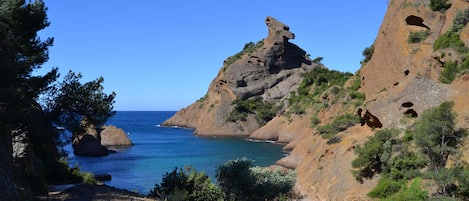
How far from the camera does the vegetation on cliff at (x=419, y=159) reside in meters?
18.8

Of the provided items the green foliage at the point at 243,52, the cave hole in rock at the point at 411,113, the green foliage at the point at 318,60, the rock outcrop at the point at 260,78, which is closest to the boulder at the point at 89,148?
the rock outcrop at the point at 260,78

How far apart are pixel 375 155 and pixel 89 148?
42.0 m

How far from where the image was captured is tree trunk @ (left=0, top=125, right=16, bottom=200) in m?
15.0

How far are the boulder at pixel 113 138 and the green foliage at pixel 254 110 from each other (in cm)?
2947

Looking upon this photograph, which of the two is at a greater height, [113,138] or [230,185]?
[113,138]

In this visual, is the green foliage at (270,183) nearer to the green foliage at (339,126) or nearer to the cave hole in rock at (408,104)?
the cave hole in rock at (408,104)

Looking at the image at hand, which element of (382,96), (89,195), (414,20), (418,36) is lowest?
(89,195)

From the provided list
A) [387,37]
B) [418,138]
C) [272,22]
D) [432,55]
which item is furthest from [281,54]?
[418,138]

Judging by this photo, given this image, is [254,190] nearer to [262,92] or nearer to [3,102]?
[3,102]

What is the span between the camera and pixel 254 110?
3789 inches

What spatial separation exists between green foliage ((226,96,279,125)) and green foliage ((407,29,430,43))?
54138 mm

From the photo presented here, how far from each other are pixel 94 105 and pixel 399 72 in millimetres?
29918

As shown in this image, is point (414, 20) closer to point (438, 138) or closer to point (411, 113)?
point (411, 113)

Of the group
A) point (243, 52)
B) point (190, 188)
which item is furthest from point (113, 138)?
point (190, 188)
